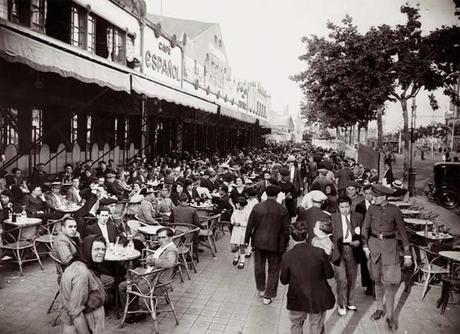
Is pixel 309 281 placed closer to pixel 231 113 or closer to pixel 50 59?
pixel 50 59

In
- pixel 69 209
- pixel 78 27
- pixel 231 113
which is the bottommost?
pixel 69 209

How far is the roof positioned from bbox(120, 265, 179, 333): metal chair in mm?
31752

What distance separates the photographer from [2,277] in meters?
7.26

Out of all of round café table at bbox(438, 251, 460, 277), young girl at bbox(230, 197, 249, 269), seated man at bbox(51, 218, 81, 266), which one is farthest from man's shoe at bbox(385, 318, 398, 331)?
seated man at bbox(51, 218, 81, 266)

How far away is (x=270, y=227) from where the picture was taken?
6.53m

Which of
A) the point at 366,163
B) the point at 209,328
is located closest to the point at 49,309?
the point at 209,328

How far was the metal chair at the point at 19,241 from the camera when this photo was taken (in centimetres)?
745

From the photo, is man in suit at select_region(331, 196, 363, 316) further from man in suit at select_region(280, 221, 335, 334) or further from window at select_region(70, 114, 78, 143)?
window at select_region(70, 114, 78, 143)

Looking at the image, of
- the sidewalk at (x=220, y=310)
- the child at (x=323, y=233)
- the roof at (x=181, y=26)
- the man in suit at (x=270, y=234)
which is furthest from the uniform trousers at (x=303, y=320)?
the roof at (x=181, y=26)

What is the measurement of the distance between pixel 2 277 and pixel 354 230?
19.1 feet

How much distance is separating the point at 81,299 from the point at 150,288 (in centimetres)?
174

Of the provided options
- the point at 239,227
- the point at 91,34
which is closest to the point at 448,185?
the point at 239,227

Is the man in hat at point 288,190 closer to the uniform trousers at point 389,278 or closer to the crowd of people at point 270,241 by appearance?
the crowd of people at point 270,241

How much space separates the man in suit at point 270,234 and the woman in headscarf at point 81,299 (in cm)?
294
